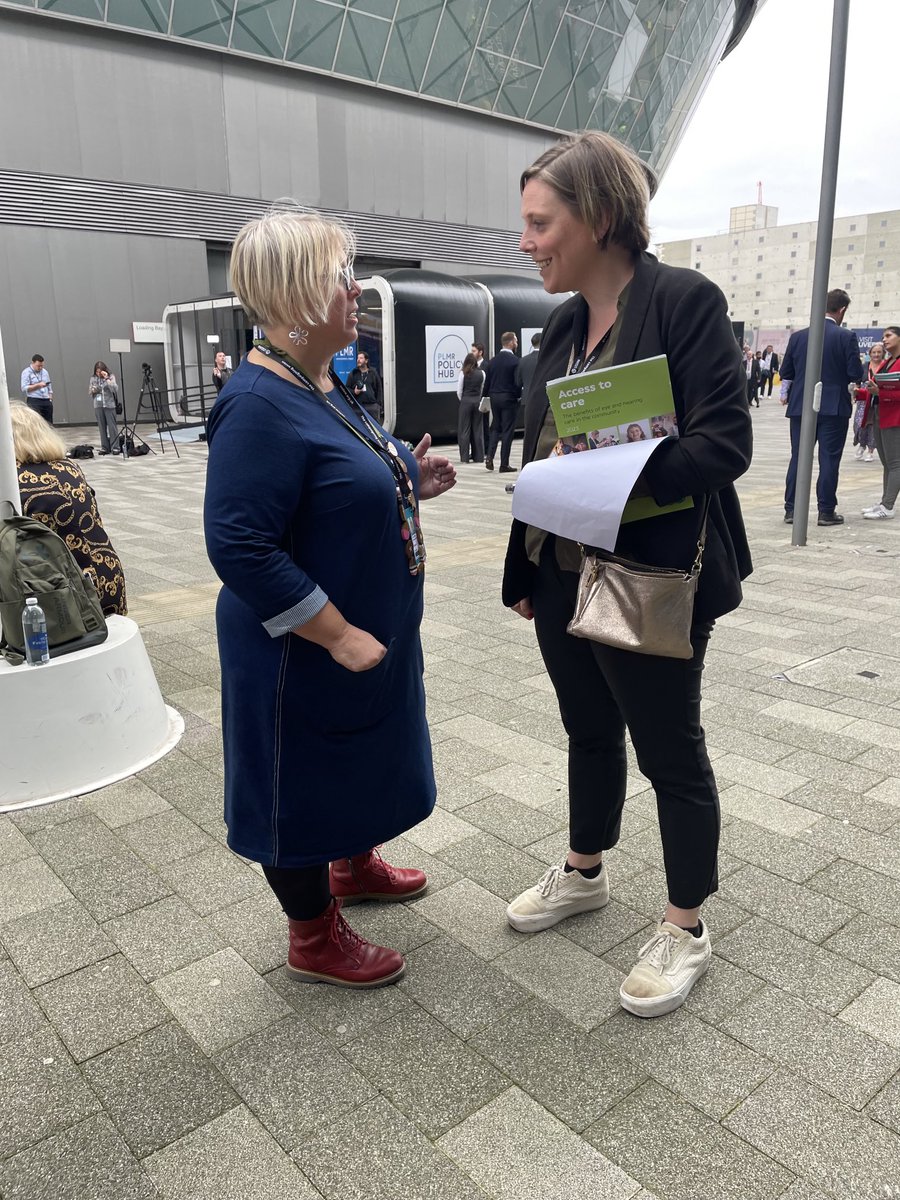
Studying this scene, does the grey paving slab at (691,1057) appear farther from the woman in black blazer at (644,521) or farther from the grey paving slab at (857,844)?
the grey paving slab at (857,844)

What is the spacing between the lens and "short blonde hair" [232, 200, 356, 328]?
190 centimetres

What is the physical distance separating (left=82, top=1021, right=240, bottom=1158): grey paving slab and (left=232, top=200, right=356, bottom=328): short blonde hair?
1.69m

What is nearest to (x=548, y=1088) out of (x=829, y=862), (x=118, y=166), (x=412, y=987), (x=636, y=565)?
(x=412, y=987)

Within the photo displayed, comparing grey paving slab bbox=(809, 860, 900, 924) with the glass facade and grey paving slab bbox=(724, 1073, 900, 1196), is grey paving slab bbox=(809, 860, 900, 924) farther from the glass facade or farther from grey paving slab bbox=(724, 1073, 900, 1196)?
the glass facade

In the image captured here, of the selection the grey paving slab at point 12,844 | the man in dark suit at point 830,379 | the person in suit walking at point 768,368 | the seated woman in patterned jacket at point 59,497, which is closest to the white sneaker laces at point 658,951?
the grey paving slab at point 12,844

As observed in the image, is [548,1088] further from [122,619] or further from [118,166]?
[118,166]

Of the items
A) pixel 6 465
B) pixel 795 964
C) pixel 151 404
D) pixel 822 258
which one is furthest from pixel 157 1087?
pixel 151 404

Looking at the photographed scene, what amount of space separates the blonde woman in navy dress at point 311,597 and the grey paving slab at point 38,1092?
1.87 feet

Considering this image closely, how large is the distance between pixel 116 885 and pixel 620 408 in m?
2.13

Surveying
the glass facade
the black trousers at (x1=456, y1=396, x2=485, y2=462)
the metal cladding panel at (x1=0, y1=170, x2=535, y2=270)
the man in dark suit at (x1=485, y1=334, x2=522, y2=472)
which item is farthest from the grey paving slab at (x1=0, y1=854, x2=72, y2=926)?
the glass facade

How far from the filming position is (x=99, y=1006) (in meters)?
2.29

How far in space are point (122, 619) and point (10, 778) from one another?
92 cm

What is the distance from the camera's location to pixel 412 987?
2.35 meters

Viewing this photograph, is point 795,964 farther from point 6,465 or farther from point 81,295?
point 81,295
